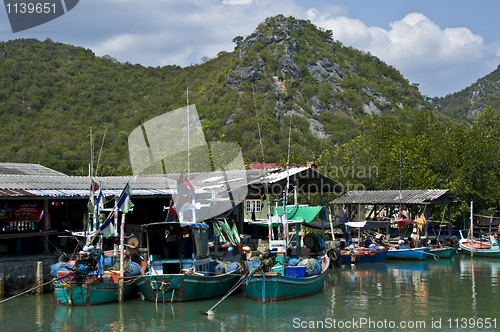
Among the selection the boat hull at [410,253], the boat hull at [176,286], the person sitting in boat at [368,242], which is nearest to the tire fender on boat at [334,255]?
the person sitting in boat at [368,242]

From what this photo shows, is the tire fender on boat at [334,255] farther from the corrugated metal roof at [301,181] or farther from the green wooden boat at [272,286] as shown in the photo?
the green wooden boat at [272,286]

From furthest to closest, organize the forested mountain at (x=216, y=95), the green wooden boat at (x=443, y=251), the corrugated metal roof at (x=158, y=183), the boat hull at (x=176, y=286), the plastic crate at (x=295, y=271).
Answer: the forested mountain at (x=216, y=95)
the green wooden boat at (x=443, y=251)
the corrugated metal roof at (x=158, y=183)
the plastic crate at (x=295, y=271)
the boat hull at (x=176, y=286)

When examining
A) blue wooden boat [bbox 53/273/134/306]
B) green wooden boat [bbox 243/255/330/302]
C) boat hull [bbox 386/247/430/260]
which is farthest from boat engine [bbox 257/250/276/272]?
boat hull [bbox 386/247/430/260]

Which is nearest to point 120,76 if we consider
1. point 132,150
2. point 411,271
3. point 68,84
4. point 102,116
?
point 68,84

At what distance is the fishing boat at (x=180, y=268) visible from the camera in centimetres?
1542

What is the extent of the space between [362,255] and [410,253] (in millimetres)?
2966

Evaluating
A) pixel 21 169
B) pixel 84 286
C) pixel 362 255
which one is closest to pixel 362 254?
pixel 362 255

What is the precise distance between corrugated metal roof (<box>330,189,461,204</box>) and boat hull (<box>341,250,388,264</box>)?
155 inches

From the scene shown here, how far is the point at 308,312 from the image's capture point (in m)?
14.8

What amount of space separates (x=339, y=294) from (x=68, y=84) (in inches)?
2489

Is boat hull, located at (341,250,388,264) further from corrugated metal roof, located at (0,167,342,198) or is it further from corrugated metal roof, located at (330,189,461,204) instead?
corrugated metal roof, located at (330,189,461,204)

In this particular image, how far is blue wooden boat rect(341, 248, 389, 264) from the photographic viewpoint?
25172 millimetres

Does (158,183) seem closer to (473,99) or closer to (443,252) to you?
(443,252)

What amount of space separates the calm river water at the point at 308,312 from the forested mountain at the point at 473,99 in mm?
82817
